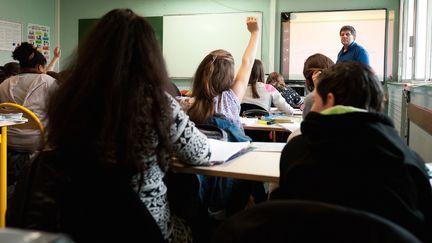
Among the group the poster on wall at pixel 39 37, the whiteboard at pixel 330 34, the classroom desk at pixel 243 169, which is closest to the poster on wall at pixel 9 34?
the poster on wall at pixel 39 37

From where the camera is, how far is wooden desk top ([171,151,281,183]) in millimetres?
1396

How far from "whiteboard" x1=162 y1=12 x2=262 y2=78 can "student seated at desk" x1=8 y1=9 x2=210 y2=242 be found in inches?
219

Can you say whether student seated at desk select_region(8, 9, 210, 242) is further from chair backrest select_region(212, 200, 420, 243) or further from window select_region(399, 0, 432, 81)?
window select_region(399, 0, 432, 81)

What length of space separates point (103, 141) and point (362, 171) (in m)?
0.65

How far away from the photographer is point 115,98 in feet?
3.62

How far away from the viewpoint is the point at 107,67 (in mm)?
1127

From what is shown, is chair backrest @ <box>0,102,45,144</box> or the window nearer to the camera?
chair backrest @ <box>0,102,45,144</box>

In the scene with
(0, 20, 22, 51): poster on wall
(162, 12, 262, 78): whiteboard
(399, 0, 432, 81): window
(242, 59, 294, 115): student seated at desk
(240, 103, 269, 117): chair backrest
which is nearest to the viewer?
(240, 103, 269, 117): chair backrest

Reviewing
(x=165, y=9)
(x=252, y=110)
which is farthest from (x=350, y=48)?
(x=165, y=9)

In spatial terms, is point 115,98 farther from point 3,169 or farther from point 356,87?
point 3,169

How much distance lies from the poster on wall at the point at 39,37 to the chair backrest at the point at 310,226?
7.50 meters

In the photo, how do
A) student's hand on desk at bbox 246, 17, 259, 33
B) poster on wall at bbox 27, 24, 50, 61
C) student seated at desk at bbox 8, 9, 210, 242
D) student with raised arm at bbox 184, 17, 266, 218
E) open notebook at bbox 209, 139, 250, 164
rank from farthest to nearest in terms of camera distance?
poster on wall at bbox 27, 24, 50, 61 → student's hand on desk at bbox 246, 17, 259, 33 → student with raised arm at bbox 184, 17, 266, 218 → open notebook at bbox 209, 139, 250, 164 → student seated at desk at bbox 8, 9, 210, 242

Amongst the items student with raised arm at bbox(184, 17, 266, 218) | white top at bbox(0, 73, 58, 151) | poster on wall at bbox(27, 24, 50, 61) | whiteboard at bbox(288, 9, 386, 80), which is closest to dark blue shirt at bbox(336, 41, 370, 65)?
student with raised arm at bbox(184, 17, 266, 218)

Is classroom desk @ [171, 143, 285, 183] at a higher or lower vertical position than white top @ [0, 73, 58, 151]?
lower
